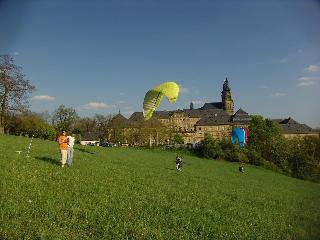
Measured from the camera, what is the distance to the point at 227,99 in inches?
7628

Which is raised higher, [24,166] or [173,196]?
[24,166]

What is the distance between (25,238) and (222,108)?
19027 centimetres

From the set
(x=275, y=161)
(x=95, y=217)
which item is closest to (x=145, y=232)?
(x=95, y=217)

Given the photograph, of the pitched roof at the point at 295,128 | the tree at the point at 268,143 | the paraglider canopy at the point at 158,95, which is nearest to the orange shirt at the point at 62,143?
the paraglider canopy at the point at 158,95

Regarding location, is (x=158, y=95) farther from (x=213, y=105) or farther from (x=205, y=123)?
(x=213, y=105)

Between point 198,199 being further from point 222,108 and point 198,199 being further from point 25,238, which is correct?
point 222,108

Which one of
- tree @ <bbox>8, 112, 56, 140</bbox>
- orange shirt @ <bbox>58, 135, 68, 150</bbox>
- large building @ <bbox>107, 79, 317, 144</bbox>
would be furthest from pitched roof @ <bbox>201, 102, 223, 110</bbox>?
orange shirt @ <bbox>58, 135, 68, 150</bbox>

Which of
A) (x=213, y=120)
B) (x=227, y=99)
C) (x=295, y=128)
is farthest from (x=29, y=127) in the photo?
(x=227, y=99)

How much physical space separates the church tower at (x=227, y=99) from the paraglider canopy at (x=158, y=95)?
570ft

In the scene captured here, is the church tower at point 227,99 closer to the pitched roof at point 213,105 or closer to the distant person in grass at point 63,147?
the pitched roof at point 213,105

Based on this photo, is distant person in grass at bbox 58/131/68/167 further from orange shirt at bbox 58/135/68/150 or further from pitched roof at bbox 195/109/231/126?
pitched roof at bbox 195/109/231/126

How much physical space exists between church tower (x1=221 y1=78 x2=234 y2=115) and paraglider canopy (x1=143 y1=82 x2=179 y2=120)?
17380 centimetres

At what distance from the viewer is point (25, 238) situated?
305 inches

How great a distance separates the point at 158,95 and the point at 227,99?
175756 mm
